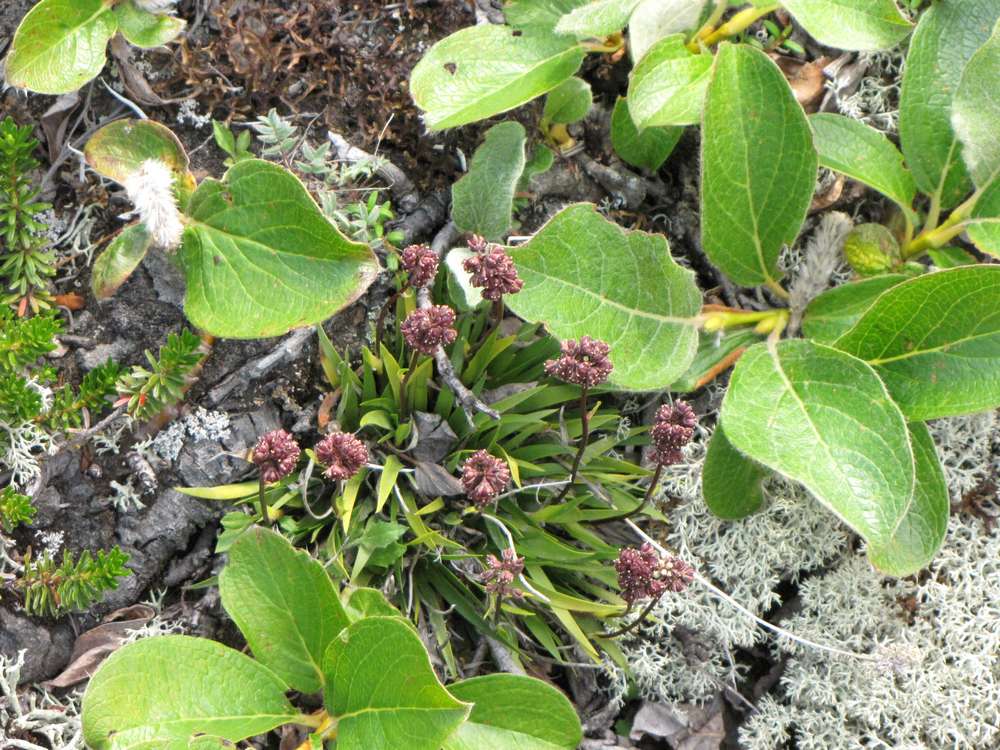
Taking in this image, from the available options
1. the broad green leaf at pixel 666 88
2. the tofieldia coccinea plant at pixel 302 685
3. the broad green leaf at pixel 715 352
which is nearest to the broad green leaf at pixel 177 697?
the tofieldia coccinea plant at pixel 302 685

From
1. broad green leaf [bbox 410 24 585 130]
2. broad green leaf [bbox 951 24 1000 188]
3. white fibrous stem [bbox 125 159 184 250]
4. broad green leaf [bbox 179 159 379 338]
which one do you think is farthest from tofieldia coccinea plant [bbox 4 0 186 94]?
broad green leaf [bbox 951 24 1000 188]

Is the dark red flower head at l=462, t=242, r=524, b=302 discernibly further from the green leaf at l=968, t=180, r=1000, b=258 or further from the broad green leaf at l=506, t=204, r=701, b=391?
the green leaf at l=968, t=180, r=1000, b=258

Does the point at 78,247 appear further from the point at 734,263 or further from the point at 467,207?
the point at 734,263

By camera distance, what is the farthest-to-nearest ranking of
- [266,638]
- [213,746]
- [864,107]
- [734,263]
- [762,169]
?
[864,107]
[734,263]
[762,169]
[266,638]
[213,746]

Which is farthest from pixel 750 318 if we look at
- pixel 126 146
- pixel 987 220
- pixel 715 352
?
pixel 126 146

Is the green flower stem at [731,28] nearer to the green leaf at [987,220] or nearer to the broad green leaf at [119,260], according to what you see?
the green leaf at [987,220]

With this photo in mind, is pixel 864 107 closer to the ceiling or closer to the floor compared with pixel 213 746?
closer to the ceiling

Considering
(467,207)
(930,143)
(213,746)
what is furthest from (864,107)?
(213,746)
